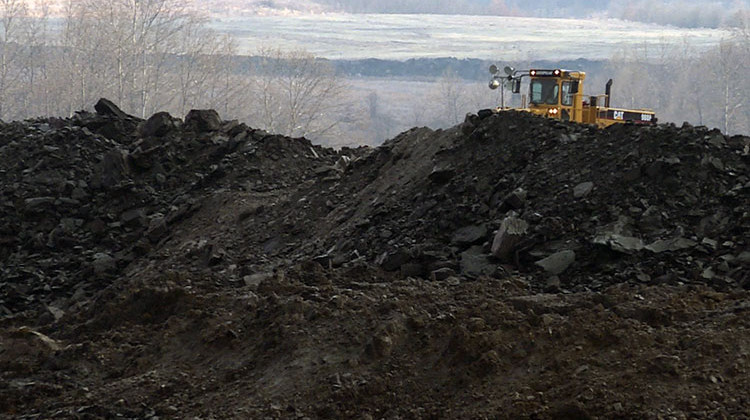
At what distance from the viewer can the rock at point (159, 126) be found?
1210 centimetres

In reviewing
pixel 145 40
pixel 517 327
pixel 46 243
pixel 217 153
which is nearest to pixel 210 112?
pixel 217 153

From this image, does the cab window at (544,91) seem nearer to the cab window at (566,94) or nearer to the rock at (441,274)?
the cab window at (566,94)

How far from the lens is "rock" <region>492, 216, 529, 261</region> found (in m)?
7.21

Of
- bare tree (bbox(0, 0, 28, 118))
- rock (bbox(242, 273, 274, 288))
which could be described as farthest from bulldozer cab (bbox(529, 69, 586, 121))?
bare tree (bbox(0, 0, 28, 118))

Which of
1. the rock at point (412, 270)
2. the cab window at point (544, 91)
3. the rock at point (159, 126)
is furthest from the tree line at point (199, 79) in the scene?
the rock at point (412, 270)

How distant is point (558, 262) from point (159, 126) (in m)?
6.86

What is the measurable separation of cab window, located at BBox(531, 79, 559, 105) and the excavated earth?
548 cm

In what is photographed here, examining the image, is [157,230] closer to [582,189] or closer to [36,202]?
[36,202]

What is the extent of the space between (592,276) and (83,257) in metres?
5.65

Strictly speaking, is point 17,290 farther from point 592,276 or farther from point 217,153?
point 592,276

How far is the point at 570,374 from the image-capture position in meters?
4.64

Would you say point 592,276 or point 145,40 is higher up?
point 145,40

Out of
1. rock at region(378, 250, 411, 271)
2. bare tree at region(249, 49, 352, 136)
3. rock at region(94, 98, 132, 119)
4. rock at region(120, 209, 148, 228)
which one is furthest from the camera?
bare tree at region(249, 49, 352, 136)

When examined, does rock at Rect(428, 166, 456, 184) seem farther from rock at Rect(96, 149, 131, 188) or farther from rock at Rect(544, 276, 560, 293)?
rock at Rect(96, 149, 131, 188)
